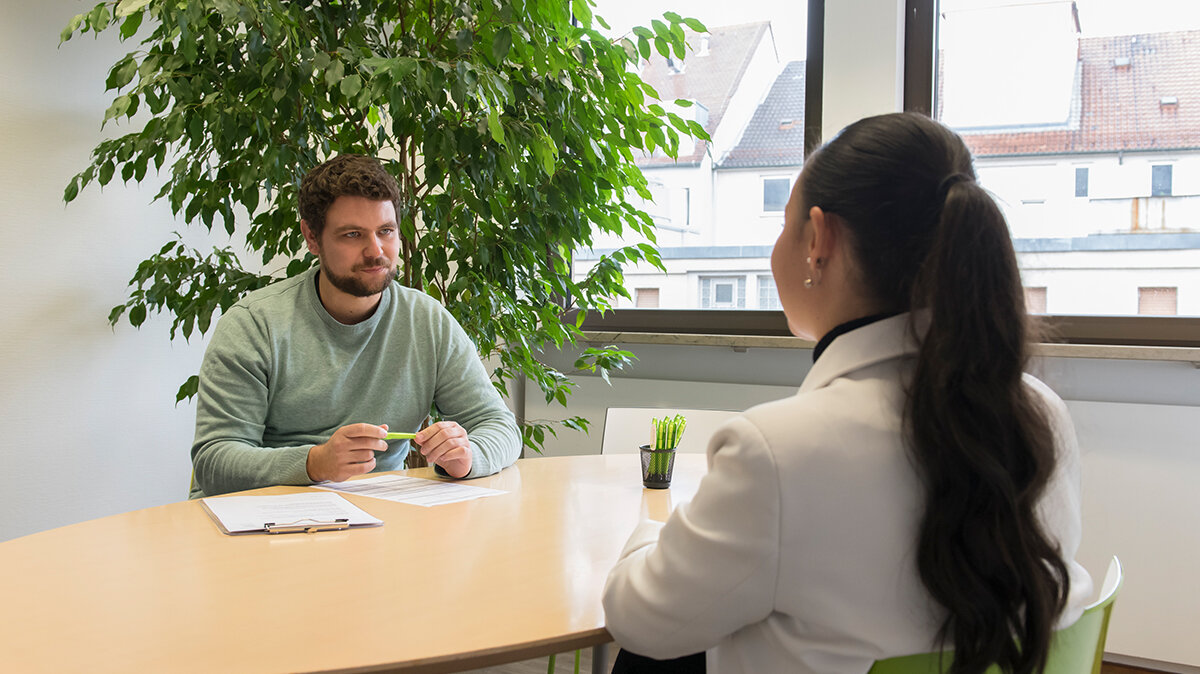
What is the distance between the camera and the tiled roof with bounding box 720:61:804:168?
10.4 ft

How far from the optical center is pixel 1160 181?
2631mm

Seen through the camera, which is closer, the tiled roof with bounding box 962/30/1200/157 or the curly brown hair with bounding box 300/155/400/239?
the curly brown hair with bounding box 300/155/400/239

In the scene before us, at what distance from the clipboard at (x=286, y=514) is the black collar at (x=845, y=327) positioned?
2.35 feet

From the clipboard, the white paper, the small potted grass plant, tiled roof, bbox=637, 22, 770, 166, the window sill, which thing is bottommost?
the white paper

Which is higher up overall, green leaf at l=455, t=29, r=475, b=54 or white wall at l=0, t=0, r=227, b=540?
green leaf at l=455, t=29, r=475, b=54

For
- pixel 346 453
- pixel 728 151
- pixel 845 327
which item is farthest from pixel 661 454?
pixel 728 151

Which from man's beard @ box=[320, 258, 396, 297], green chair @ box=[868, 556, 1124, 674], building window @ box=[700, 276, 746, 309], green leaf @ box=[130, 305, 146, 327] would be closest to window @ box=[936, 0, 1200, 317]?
building window @ box=[700, 276, 746, 309]

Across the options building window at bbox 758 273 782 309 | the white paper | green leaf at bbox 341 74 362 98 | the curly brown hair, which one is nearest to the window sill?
building window at bbox 758 273 782 309

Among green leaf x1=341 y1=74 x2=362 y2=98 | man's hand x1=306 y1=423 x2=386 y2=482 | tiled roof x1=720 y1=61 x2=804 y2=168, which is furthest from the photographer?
tiled roof x1=720 y1=61 x2=804 y2=168

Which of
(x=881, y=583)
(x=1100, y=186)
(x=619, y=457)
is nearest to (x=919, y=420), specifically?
(x=881, y=583)

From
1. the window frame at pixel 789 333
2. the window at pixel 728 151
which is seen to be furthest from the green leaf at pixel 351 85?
the window at pixel 728 151

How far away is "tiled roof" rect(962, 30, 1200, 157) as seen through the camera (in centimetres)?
260

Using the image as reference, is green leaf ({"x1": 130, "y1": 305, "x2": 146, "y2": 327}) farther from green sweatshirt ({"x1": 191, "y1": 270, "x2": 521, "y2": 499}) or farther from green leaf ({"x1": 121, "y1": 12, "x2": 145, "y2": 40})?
green leaf ({"x1": 121, "y1": 12, "x2": 145, "y2": 40})

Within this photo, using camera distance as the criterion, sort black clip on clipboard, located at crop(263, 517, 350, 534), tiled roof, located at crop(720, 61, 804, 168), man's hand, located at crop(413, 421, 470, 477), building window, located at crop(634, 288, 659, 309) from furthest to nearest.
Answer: building window, located at crop(634, 288, 659, 309), tiled roof, located at crop(720, 61, 804, 168), man's hand, located at crop(413, 421, 470, 477), black clip on clipboard, located at crop(263, 517, 350, 534)
